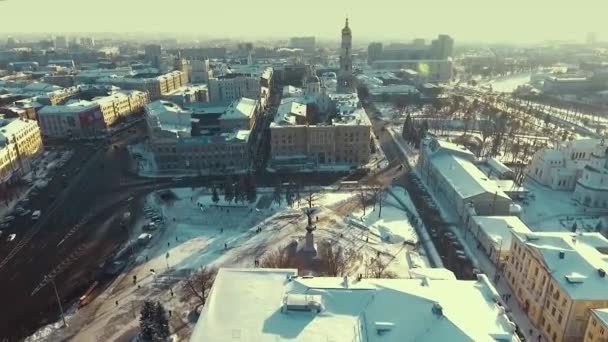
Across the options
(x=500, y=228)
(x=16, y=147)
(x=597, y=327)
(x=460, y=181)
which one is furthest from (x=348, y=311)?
(x=16, y=147)

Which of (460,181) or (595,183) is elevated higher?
(460,181)

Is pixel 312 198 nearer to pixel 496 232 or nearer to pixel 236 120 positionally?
pixel 496 232

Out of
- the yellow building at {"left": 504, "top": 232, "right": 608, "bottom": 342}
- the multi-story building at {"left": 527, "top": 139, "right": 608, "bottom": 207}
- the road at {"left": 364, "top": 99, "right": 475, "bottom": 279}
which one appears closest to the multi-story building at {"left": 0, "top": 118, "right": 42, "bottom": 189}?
the road at {"left": 364, "top": 99, "right": 475, "bottom": 279}

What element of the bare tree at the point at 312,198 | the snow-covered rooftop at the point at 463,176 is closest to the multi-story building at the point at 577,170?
the snow-covered rooftop at the point at 463,176

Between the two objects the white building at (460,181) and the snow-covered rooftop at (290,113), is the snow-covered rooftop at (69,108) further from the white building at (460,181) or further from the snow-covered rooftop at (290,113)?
the white building at (460,181)

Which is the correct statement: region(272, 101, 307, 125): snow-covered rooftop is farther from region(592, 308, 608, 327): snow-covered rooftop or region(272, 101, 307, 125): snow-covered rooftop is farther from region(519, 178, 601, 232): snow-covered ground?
region(592, 308, 608, 327): snow-covered rooftop

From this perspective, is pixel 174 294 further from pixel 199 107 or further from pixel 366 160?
pixel 199 107
